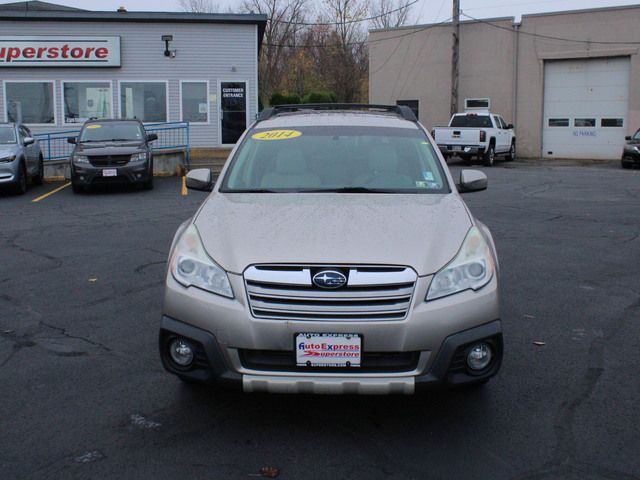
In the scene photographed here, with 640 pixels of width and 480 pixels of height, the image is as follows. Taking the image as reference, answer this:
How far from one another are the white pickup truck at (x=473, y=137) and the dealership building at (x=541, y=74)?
14.9 feet

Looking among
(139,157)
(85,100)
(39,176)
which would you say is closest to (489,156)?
(139,157)

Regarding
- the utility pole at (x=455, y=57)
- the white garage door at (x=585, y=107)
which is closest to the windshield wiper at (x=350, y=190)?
the white garage door at (x=585, y=107)

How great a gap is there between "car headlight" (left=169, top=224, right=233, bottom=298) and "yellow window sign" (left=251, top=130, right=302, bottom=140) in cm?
151

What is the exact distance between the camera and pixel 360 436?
12.9 ft

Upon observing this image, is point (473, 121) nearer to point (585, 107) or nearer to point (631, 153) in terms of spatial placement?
point (631, 153)

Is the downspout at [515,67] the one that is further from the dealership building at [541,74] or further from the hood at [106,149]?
the hood at [106,149]

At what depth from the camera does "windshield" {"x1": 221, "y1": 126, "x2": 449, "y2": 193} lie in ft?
16.6

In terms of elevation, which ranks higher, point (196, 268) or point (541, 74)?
point (541, 74)

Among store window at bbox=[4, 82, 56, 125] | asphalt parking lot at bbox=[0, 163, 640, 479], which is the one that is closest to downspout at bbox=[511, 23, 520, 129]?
store window at bbox=[4, 82, 56, 125]

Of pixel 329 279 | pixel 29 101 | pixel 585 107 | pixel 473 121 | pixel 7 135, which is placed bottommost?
pixel 329 279

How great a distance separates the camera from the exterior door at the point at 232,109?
1011 inches

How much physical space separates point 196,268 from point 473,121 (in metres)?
23.7

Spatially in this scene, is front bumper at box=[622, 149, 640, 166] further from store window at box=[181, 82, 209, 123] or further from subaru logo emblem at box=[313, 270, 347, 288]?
subaru logo emblem at box=[313, 270, 347, 288]

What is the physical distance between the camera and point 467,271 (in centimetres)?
390
